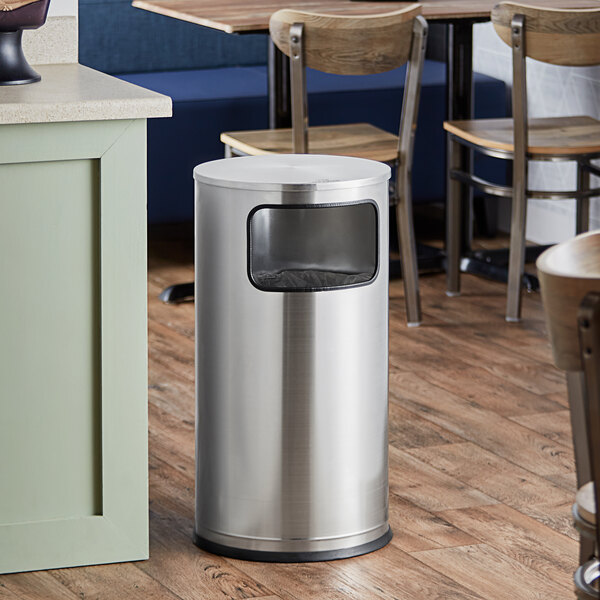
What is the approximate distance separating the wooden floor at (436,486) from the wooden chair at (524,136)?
0.25 metres

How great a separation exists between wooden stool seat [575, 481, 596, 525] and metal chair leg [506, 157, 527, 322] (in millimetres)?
2380

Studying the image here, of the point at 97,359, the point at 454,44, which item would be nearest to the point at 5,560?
the point at 97,359

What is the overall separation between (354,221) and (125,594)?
829mm

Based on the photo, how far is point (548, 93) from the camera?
4.79 m

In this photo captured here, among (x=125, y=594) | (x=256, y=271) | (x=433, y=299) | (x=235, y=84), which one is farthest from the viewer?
(x=235, y=84)

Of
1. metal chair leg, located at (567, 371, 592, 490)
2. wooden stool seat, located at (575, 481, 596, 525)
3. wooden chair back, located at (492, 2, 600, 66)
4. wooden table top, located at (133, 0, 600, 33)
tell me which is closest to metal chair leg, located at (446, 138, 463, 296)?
wooden table top, located at (133, 0, 600, 33)

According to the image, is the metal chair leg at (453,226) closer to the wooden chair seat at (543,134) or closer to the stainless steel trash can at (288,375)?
the wooden chair seat at (543,134)

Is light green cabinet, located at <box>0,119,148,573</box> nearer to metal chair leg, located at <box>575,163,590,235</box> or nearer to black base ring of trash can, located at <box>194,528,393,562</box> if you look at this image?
black base ring of trash can, located at <box>194,528,393,562</box>

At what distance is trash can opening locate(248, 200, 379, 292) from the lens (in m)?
2.32

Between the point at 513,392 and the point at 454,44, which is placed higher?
the point at 454,44

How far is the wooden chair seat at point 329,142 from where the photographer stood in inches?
152

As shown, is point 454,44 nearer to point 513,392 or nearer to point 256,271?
point 513,392

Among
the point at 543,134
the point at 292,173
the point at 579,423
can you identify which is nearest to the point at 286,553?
the point at 292,173

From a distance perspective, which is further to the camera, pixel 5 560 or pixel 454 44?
pixel 454 44
